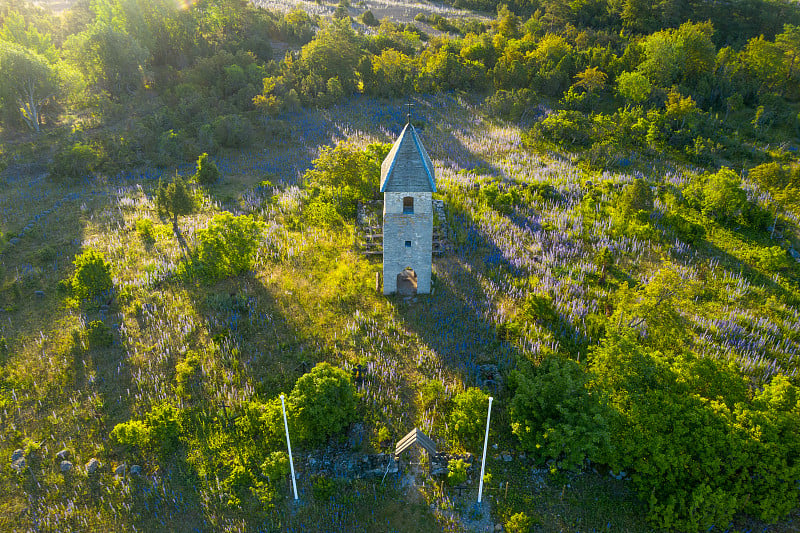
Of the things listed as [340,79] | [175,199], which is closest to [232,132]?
[175,199]

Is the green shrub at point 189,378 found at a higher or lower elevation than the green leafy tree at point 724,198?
lower

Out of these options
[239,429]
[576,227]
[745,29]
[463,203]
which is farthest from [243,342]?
[745,29]

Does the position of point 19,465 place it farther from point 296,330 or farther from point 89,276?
point 296,330

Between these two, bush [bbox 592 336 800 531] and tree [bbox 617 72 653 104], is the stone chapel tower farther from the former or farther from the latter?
tree [bbox 617 72 653 104]

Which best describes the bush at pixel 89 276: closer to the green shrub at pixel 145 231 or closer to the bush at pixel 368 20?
the green shrub at pixel 145 231

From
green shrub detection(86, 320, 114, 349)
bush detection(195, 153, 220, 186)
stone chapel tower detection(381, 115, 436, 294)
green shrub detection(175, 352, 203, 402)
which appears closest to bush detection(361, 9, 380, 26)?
bush detection(195, 153, 220, 186)

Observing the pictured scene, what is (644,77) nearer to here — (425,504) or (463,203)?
(463,203)

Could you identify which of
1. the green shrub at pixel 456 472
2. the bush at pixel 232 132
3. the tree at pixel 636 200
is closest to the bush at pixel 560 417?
the green shrub at pixel 456 472
